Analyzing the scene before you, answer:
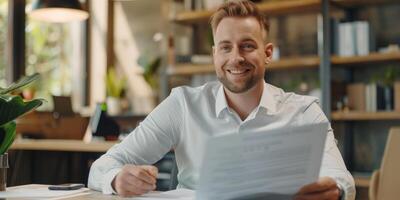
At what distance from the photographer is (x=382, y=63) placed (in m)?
3.98

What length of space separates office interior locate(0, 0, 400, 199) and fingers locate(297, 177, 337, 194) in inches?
51.9

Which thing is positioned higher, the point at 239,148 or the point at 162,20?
the point at 162,20

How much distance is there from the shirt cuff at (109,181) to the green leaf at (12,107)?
10.9 inches

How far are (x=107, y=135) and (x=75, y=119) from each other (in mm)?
927

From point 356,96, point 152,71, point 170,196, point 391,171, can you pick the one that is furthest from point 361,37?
point 170,196

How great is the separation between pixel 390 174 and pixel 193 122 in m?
1.19

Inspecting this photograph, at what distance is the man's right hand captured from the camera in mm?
1308

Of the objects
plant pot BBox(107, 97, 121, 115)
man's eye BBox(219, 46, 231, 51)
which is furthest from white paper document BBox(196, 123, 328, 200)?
plant pot BBox(107, 97, 121, 115)

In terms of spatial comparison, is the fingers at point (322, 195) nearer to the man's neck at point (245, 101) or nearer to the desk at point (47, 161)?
the man's neck at point (245, 101)

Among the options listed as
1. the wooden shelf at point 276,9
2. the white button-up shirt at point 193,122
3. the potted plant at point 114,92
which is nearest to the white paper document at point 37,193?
the white button-up shirt at point 193,122

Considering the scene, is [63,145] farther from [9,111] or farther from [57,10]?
[9,111]

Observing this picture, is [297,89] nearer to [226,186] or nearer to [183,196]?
[183,196]

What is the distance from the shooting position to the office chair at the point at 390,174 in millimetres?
2371

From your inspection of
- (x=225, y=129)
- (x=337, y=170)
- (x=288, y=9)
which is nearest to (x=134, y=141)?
(x=225, y=129)
